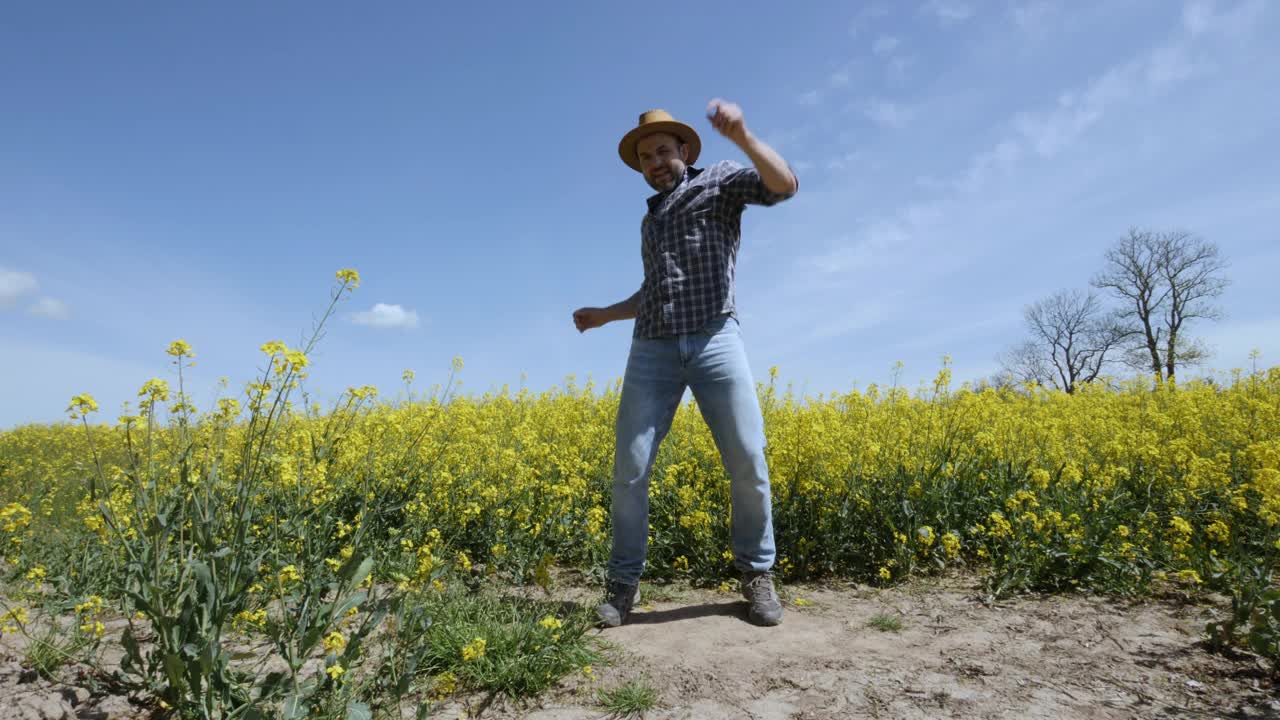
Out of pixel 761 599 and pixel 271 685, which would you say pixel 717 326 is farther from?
pixel 271 685

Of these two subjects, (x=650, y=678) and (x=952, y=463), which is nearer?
(x=650, y=678)

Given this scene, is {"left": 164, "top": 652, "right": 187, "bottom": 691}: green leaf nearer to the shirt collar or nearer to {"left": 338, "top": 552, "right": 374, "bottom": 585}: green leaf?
{"left": 338, "top": 552, "right": 374, "bottom": 585}: green leaf

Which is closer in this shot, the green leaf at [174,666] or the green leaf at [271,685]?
the green leaf at [174,666]

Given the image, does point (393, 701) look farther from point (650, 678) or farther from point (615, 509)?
point (615, 509)

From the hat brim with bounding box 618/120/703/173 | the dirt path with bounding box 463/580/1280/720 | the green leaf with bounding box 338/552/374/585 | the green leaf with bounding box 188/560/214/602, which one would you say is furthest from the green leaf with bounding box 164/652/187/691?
the hat brim with bounding box 618/120/703/173

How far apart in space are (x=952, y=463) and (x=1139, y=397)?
6186 mm

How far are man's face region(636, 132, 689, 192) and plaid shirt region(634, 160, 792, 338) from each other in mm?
132

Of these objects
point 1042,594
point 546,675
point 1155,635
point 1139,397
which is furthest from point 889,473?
point 1139,397

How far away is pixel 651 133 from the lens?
3.20 metres

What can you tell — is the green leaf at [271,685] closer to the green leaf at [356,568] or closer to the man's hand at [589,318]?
the green leaf at [356,568]

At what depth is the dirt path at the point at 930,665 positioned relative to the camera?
82.7 inches

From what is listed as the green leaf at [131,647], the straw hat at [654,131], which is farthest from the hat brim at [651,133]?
the green leaf at [131,647]

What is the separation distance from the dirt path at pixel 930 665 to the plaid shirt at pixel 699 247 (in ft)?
4.44

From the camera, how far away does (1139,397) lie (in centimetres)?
834
